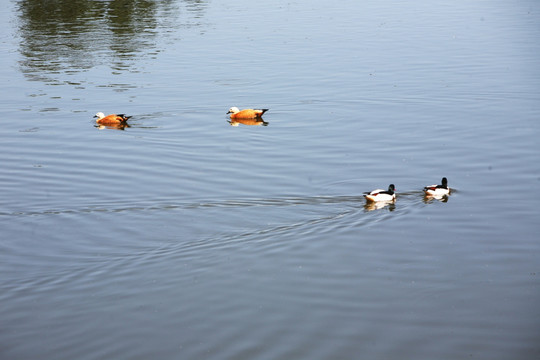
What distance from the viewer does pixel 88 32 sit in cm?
4766

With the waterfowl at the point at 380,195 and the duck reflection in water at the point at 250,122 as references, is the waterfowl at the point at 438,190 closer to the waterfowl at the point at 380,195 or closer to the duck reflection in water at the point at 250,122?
the waterfowl at the point at 380,195

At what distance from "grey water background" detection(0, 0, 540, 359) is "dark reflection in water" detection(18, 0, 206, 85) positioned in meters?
0.49

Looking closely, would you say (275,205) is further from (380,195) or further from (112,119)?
(112,119)

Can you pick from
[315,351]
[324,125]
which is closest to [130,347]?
[315,351]

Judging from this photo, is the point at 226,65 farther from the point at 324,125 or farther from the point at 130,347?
the point at 130,347

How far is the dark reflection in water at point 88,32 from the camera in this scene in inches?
1527

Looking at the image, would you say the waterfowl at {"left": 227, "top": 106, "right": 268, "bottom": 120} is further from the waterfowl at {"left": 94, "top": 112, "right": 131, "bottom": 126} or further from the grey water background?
the waterfowl at {"left": 94, "top": 112, "right": 131, "bottom": 126}

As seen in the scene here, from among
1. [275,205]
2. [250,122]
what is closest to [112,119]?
[250,122]

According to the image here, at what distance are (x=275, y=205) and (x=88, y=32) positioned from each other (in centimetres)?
3219

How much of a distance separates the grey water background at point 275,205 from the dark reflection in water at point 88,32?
1.59 feet

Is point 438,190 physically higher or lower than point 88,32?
lower

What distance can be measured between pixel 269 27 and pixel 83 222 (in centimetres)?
3108

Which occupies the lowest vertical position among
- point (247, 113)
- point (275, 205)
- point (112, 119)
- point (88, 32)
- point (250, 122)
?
point (275, 205)

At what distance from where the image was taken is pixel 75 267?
51.9 feet
